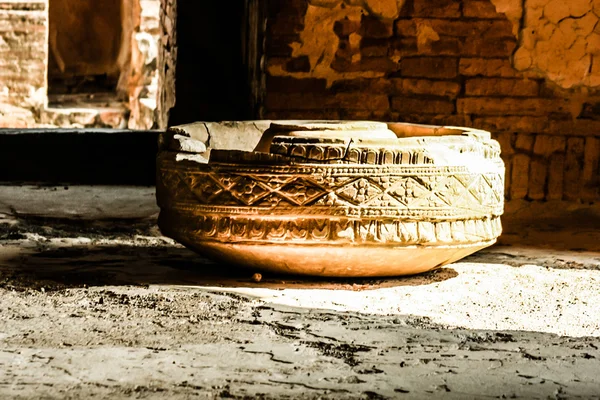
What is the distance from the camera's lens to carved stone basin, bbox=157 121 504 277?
9.09 ft

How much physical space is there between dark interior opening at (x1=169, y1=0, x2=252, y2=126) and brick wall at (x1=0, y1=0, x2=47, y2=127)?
420cm

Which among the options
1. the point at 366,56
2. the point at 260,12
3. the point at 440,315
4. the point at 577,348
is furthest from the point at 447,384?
the point at 260,12

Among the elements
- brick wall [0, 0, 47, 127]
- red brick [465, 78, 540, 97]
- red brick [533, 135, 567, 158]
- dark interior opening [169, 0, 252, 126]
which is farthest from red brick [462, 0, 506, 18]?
brick wall [0, 0, 47, 127]

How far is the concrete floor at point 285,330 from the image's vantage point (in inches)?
74.1

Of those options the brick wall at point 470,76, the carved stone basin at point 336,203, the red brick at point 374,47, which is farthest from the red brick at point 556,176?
the carved stone basin at point 336,203

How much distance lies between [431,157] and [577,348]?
829 millimetres

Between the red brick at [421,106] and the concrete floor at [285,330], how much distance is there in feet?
4.58

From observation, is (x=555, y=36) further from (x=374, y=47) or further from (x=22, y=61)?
(x=22, y=61)

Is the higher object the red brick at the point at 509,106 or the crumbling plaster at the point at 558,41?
the crumbling plaster at the point at 558,41

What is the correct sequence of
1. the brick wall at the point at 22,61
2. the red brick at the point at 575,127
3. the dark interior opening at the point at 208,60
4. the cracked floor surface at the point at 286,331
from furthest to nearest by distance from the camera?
1. the brick wall at the point at 22,61
2. the dark interior opening at the point at 208,60
3. the red brick at the point at 575,127
4. the cracked floor surface at the point at 286,331

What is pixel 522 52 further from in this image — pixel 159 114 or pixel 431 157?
pixel 159 114

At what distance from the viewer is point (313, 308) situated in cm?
259

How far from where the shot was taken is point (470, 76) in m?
4.76

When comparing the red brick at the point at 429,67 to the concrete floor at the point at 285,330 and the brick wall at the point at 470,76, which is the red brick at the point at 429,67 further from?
the concrete floor at the point at 285,330
